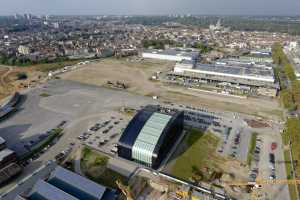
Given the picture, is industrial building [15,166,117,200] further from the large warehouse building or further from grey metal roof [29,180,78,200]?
the large warehouse building

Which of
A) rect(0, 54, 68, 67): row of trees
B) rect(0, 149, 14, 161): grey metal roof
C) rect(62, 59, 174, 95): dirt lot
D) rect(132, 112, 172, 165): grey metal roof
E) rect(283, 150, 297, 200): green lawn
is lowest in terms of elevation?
rect(283, 150, 297, 200): green lawn

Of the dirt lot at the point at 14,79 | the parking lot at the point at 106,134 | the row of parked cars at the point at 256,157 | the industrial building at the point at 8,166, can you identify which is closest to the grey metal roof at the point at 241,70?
the row of parked cars at the point at 256,157

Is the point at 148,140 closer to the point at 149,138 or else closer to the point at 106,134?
the point at 149,138

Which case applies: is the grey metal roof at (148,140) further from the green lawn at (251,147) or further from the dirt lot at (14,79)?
the dirt lot at (14,79)

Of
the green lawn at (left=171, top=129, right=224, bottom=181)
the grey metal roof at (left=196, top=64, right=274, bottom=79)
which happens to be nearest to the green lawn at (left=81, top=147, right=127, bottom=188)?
the green lawn at (left=171, top=129, right=224, bottom=181)

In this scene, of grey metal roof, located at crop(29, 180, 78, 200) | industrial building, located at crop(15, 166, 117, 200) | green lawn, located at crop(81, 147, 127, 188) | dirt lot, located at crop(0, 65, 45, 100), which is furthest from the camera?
dirt lot, located at crop(0, 65, 45, 100)

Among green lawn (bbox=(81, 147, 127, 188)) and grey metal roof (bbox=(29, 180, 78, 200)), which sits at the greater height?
grey metal roof (bbox=(29, 180, 78, 200))
